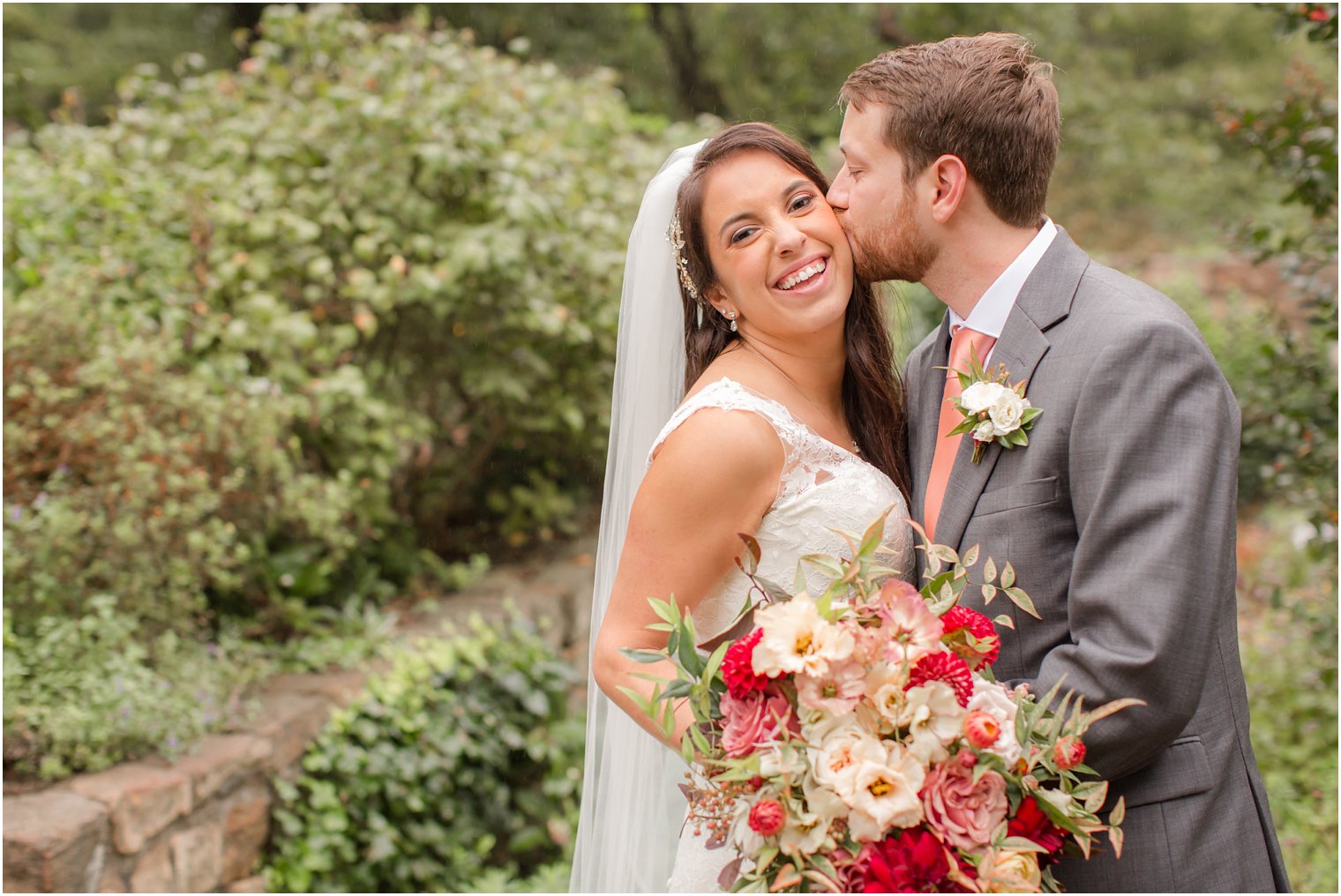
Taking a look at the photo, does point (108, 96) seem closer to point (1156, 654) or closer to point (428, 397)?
point (428, 397)

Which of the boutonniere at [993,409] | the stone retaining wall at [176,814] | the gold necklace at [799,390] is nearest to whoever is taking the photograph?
the boutonniere at [993,409]

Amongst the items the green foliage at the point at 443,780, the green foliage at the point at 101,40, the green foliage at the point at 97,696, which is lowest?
the green foliage at the point at 443,780

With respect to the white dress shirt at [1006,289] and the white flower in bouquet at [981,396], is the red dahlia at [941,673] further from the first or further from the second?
the white dress shirt at [1006,289]

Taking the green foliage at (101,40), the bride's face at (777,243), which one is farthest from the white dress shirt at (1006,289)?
the green foliage at (101,40)

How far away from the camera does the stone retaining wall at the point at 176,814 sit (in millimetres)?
3301

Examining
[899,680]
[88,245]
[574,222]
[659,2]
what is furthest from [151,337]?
[659,2]

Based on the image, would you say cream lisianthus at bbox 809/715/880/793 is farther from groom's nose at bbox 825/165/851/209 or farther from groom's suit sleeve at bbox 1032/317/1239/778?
groom's nose at bbox 825/165/851/209

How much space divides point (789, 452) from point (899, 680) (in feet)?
2.93

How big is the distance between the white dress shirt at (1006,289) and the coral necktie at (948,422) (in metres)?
0.03

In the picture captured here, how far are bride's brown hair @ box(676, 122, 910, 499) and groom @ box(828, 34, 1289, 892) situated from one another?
191 millimetres

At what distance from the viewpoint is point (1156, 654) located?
1.80 meters

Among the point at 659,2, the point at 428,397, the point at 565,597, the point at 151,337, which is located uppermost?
the point at 659,2

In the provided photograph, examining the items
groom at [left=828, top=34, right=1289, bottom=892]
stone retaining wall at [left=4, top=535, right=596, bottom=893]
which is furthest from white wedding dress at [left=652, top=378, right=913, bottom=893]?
stone retaining wall at [left=4, top=535, right=596, bottom=893]

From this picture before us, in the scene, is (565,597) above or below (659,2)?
below
